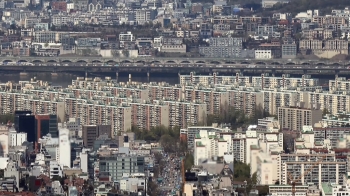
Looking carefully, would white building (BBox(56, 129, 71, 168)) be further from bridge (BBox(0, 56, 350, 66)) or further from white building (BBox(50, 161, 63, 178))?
bridge (BBox(0, 56, 350, 66))

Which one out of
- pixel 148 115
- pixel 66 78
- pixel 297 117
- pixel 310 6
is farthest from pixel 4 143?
pixel 310 6

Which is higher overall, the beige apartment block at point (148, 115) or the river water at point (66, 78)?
the beige apartment block at point (148, 115)

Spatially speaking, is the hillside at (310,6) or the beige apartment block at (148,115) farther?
the hillside at (310,6)

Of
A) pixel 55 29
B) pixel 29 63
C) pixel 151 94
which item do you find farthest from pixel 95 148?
pixel 55 29

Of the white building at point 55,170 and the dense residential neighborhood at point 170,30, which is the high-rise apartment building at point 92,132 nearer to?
the white building at point 55,170

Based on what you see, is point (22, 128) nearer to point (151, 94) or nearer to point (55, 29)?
point (151, 94)

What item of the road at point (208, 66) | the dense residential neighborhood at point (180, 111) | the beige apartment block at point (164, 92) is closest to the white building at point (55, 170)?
the dense residential neighborhood at point (180, 111)
